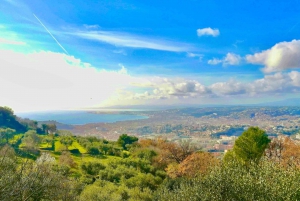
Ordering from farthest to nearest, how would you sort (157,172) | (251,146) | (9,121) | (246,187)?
(9,121) → (157,172) → (251,146) → (246,187)

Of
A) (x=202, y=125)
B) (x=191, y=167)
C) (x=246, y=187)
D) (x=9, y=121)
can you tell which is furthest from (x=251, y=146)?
(x=202, y=125)

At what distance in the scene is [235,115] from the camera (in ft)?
591

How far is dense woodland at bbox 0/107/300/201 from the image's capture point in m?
16.3

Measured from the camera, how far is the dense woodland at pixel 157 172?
642 inches

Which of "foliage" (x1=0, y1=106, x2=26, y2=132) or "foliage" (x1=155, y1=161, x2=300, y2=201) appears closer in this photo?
"foliage" (x1=155, y1=161, x2=300, y2=201)

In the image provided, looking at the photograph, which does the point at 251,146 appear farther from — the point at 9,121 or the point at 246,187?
the point at 9,121

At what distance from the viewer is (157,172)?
42.2 metres

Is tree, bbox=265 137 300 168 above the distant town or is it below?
above

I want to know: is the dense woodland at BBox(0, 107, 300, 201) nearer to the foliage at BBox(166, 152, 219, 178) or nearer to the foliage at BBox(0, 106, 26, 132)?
the foliage at BBox(166, 152, 219, 178)

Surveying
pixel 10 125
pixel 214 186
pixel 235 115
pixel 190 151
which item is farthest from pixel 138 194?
pixel 235 115

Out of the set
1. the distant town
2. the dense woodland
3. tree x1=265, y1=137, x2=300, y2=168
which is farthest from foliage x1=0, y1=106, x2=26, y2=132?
tree x1=265, y1=137, x2=300, y2=168

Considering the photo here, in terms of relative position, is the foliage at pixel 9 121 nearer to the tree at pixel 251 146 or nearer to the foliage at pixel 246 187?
the tree at pixel 251 146

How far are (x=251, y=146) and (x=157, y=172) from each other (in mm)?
16565

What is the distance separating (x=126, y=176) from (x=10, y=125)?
79.4 m
